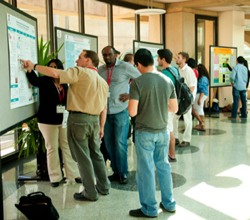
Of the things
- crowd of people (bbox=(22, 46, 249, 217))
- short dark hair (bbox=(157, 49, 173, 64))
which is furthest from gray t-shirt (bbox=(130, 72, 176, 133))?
short dark hair (bbox=(157, 49, 173, 64))

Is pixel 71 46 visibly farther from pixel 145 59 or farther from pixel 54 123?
pixel 145 59

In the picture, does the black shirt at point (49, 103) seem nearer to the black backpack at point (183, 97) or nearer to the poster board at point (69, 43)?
the poster board at point (69, 43)

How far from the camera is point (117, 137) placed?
4.06m

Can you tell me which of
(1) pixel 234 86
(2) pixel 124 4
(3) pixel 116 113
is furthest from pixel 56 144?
(1) pixel 234 86

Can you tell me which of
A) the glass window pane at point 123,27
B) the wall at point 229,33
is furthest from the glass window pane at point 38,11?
the wall at point 229,33

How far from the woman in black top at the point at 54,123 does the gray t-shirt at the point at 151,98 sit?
3.90ft

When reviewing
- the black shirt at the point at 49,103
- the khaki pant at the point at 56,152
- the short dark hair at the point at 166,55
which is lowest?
the khaki pant at the point at 56,152

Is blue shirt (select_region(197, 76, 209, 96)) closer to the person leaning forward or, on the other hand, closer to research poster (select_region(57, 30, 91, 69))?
research poster (select_region(57, 30, 91, 69))

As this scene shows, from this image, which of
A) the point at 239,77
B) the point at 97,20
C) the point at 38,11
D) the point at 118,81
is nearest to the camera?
the point at 118,81

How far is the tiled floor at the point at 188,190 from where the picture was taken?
10.8 feet

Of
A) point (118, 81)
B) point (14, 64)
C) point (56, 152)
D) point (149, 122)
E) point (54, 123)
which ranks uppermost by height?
point (14, 64)

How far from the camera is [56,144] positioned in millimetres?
4043

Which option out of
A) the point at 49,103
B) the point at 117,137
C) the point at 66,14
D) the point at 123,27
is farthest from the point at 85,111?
the point at 123,27

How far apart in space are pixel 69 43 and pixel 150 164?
93.4 inches
